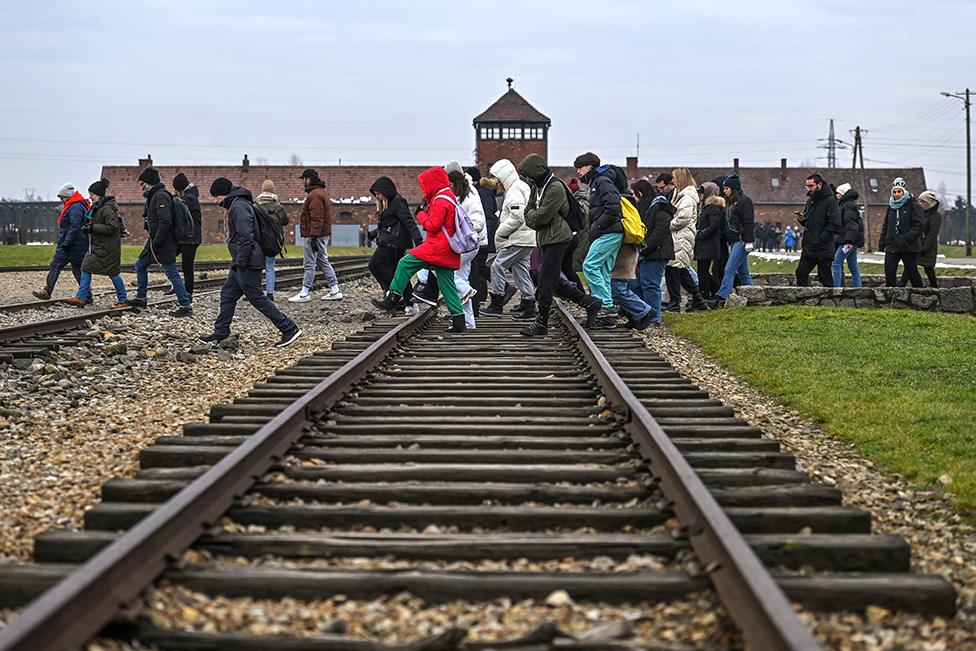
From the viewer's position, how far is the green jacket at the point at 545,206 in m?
11.3

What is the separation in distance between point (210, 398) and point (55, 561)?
4.25 meters

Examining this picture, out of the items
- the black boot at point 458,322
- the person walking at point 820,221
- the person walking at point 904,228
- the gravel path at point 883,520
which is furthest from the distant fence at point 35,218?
the gravel path at point 883,520

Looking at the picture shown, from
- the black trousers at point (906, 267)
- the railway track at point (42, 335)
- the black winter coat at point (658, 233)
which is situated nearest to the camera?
the railway track at point (42, 335)

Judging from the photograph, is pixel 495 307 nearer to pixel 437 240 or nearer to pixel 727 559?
pixel 437 240

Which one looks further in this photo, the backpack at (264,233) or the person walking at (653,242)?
the person walking at (653,242)

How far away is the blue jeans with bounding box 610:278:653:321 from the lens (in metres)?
12.9

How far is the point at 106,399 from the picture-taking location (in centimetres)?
855

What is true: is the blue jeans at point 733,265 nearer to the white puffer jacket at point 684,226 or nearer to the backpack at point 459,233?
the white puffer jacket at point 684,226

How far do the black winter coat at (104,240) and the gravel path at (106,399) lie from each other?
1.16m

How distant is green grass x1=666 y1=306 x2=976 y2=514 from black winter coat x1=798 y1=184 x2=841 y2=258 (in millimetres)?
810

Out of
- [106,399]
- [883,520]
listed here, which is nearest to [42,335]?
[106,399]

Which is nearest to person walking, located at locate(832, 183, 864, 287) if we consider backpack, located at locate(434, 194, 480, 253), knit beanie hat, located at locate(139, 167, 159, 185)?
backpack, located at locate(434, 194, 480, 253)

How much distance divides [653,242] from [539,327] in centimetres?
207

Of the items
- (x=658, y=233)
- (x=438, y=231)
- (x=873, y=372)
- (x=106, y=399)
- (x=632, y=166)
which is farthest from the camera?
(x=632, y=166)
